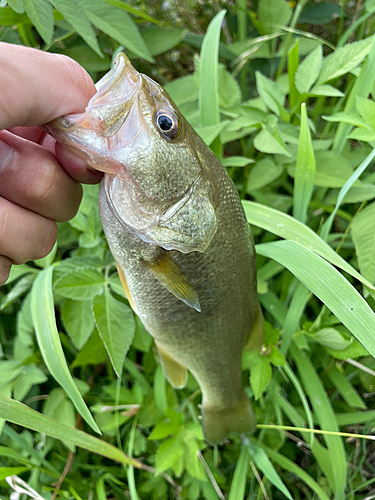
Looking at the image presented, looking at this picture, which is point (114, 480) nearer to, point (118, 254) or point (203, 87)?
point (118, 254)

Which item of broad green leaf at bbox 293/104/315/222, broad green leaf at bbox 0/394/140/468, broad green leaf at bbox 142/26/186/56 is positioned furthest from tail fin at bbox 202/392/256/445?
broad green leaf at bbox 142/26/186/56

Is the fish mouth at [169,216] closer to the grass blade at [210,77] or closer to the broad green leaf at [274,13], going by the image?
the grass blade at [210,77]

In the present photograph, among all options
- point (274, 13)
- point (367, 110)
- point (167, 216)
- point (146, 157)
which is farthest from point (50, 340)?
point (274, 13)

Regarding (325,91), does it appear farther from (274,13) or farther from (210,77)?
(274,13)

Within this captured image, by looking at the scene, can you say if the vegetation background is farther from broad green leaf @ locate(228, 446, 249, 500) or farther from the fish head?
the fish head

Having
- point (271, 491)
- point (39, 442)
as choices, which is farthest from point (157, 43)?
point (271, 491)
